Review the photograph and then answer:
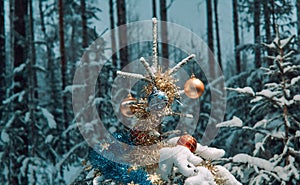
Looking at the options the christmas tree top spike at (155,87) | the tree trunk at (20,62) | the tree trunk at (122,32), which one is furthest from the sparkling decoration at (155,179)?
the tree trunk at (122,32)

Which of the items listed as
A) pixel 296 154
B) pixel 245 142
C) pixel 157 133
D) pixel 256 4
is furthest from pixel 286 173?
pixel 256 4

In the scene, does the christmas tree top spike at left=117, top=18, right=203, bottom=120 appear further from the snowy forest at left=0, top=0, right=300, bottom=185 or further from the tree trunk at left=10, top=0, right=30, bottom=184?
Answer: the tree trunk at left=10, top=0, right=30, bottom=184

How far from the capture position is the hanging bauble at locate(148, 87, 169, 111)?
119 inches

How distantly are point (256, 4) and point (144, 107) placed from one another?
12.4 metres

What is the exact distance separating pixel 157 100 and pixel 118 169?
59 centimetres

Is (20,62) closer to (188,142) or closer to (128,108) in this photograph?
(128,108)

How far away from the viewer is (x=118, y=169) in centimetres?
309

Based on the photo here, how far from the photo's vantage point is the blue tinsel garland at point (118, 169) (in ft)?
9.82

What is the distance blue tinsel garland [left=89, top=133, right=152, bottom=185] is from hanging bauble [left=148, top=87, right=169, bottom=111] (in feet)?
1.16

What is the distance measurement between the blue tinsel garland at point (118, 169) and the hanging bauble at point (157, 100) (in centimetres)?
35

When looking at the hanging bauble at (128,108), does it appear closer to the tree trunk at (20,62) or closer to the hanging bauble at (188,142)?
the hanging bauble at (188,142)

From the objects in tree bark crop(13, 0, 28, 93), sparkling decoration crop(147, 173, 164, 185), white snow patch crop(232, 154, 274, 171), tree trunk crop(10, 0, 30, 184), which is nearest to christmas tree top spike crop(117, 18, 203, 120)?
sparkling decoration crop(147, 173, 164, 185)

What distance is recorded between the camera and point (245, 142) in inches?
365

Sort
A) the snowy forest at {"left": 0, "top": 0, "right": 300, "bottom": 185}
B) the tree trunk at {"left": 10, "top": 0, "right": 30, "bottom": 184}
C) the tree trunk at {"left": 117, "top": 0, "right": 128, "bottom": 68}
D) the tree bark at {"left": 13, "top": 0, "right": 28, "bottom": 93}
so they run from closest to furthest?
the snowy forest at {"left": 0, "top": 0, "right": 300, "bottom": 185} → the tree trunk at {"left": 10, "top": 0, "right": 30, "bottom": 184} → the tree bark at {"left": 13, "top": 0, "right": 28, "bottom": 93} → the tree trunk at {"left": 117, "top": 0, "right": 128, "bottom": 68}
